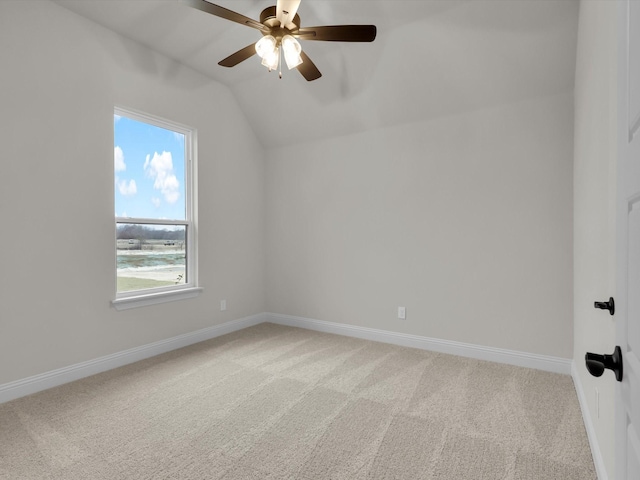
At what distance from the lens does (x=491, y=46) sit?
2783mm

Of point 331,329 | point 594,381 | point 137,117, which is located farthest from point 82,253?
point 594,381

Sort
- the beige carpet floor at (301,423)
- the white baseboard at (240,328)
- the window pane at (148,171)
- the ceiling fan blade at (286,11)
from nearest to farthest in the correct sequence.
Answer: the beige carpet floor at (301,423), the ceiling fan blade at (286,11), the white baseboard at (240,328), the window pane at (148,171)

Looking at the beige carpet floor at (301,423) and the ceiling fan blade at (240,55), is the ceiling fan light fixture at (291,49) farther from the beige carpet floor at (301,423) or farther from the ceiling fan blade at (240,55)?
the beige carpet floor at (301,423)

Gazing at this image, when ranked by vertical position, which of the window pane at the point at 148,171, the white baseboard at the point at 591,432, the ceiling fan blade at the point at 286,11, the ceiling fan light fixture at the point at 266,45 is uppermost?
the ceiling fan blade at the point at 286,11

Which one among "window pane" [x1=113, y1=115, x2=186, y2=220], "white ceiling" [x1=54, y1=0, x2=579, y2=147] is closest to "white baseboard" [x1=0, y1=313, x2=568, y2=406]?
"window pane" [x1=113, y1=115, x2=186, y2=220]

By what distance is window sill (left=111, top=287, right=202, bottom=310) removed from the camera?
3.05 m

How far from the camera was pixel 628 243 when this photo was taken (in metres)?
0.75

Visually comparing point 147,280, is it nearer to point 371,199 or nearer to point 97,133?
point 97,133

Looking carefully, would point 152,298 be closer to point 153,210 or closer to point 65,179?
point 153,210

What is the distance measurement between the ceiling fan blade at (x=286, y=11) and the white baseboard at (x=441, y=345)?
9.82 feet

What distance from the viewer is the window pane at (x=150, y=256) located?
3.19m

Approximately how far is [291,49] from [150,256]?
238 cm

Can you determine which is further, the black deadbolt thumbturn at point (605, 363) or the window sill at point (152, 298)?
the window sill at point (152, 298)

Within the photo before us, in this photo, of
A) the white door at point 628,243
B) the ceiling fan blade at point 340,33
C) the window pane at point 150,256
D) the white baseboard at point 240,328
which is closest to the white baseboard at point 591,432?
the white baseboard at point 240,328
